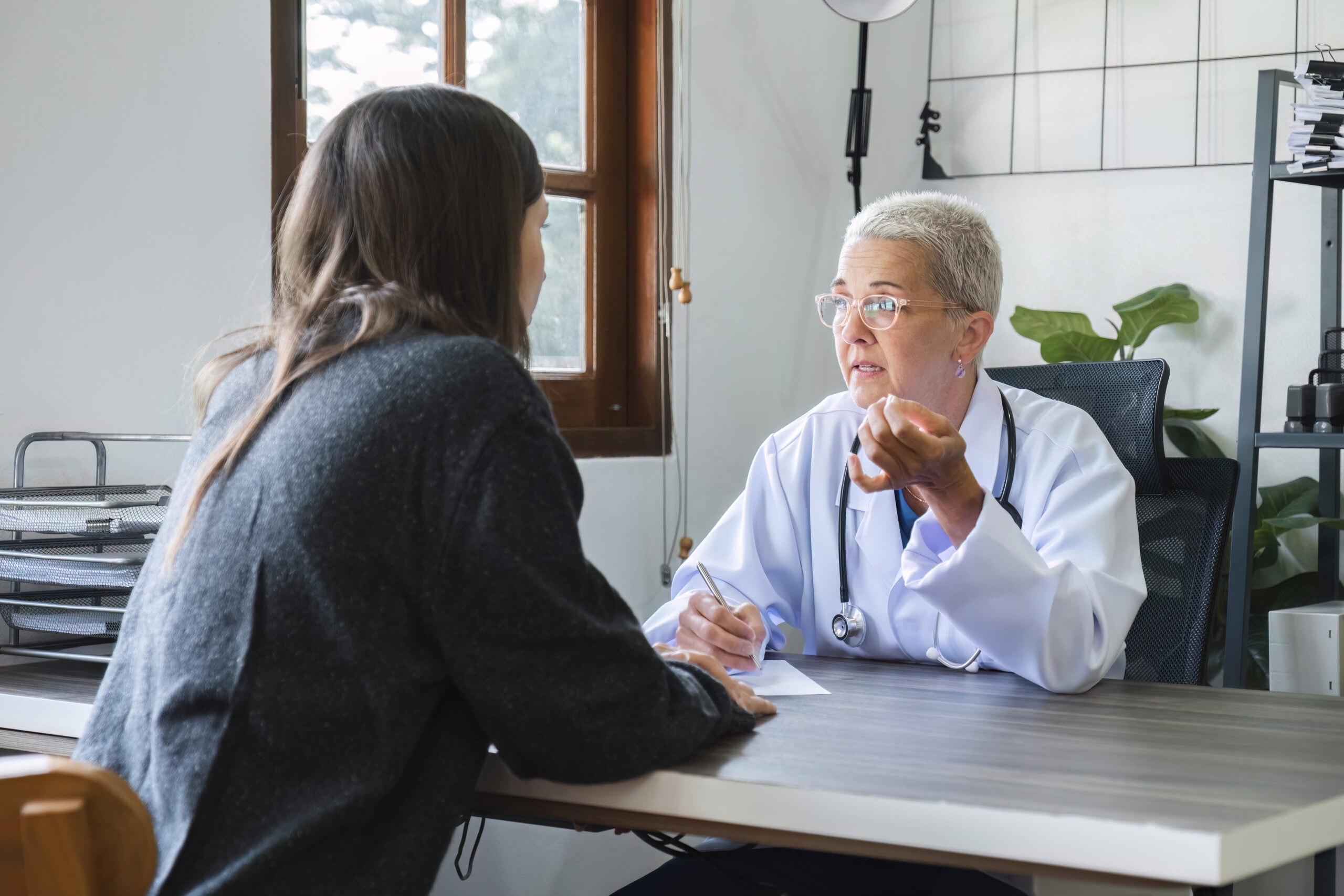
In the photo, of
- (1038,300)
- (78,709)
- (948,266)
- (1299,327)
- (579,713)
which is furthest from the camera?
(1038,300)

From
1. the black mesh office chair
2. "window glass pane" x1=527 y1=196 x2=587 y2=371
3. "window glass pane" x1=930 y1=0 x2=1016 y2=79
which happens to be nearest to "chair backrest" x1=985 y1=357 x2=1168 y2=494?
the black mesh office chair

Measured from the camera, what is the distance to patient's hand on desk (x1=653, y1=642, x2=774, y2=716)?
1067mm

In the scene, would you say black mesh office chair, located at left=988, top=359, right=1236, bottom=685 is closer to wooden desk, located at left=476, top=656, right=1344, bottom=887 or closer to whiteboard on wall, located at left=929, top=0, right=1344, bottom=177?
wooden desk, located at left=476, top=656, right=1344, bottom=887

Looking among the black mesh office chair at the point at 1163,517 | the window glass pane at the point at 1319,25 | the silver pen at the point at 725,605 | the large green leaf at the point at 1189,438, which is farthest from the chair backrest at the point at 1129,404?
the window glass pane at the point at 1319,25

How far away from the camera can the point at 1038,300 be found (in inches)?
116

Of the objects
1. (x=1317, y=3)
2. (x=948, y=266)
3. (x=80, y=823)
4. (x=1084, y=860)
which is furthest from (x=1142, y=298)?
(x=80, y=823)

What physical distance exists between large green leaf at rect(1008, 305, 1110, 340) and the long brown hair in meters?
1.91

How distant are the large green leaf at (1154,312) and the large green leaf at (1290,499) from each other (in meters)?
0.40

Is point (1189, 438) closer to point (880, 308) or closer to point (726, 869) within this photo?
point (880, 308)

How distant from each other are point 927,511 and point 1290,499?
1.32m

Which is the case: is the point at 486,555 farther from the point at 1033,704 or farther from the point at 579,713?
the point at 1033,704

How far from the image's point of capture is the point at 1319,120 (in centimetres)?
223

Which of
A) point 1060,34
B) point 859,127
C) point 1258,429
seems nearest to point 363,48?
point 859,127

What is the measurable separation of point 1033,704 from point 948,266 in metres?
0.64
